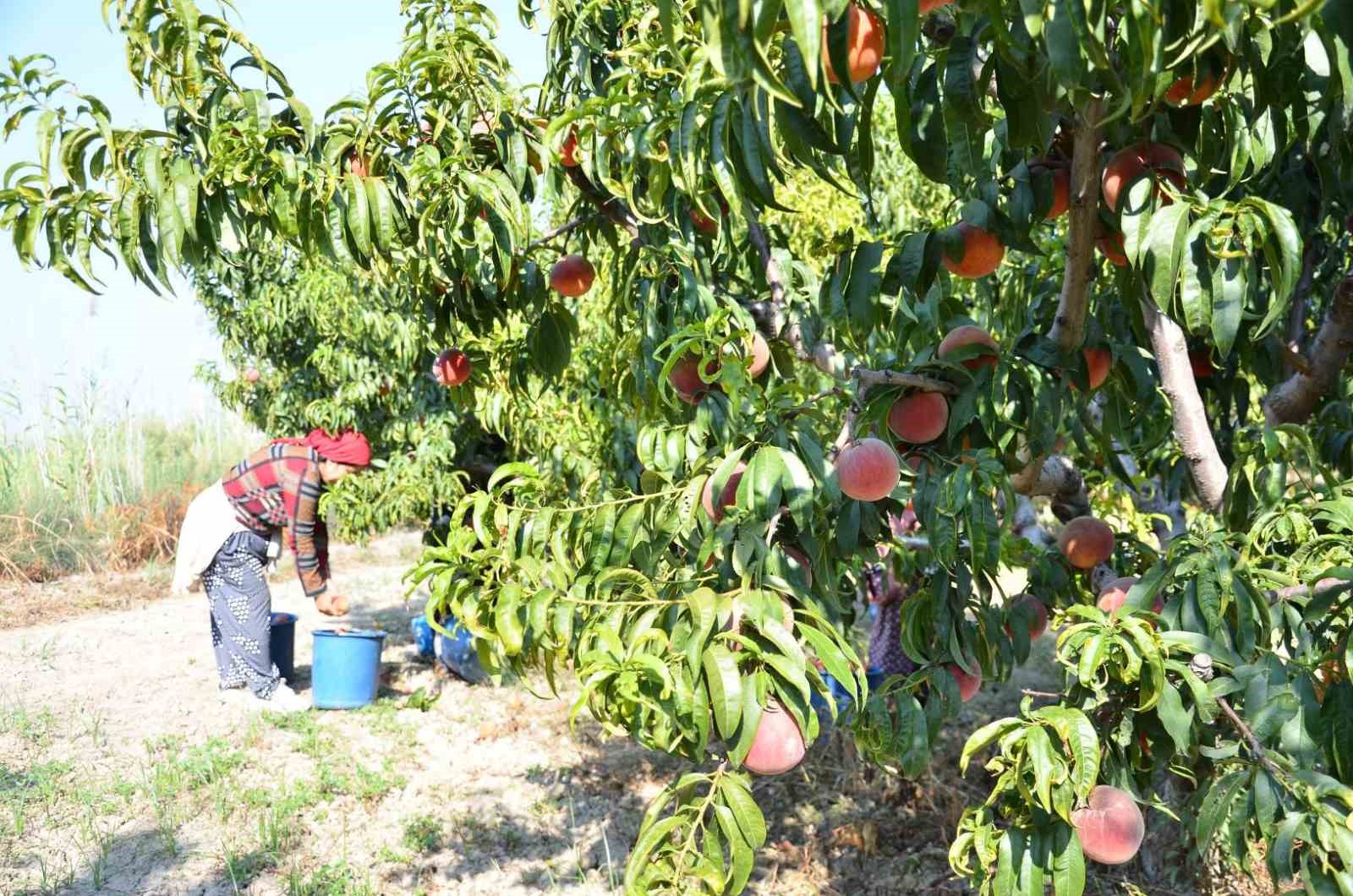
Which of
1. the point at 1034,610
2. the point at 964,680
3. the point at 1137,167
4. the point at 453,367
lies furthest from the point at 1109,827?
the point at 453,367

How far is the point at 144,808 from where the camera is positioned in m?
3.44

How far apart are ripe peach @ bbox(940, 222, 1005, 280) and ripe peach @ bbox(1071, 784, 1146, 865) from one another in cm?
76

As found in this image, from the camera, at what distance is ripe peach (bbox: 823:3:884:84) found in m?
0.90

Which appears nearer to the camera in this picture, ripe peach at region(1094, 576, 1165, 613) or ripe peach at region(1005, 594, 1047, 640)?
ripe peach at region(1094, 576, 1165, 613)

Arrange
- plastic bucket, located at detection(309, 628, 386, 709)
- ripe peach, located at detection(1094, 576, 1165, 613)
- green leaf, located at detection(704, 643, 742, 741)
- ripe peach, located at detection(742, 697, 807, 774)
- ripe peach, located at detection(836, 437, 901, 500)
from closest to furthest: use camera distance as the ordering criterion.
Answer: green leaf, located at detection(704, 643, 742, 741)
ripe peach, located at detection(742, 697, 807, 774)
ripe peach, located at detection(836, 437, 901, 500)
ripe peach, located at detection(1094, 576, 1165, 613)
plastic bucket, located at detection(309, 628, 386, 709)

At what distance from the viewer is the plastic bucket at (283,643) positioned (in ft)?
15.4

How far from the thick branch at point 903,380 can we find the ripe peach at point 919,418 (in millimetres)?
19

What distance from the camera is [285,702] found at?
4.48 meters

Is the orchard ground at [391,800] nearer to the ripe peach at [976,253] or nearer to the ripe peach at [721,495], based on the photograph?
the ripe peach at [721,495]

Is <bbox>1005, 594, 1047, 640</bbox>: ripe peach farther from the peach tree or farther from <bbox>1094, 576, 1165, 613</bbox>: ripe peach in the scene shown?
<bbox>1094, 576, 1165, 613</bbox>: ripe peach

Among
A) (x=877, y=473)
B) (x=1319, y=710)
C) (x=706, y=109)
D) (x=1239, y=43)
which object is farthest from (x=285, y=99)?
(x=1319, y=710)

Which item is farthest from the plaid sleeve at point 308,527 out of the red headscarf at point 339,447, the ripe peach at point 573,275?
the ripe peach at point 573,275

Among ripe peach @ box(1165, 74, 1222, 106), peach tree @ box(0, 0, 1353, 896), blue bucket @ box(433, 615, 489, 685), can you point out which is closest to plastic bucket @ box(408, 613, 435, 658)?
blue bucket @ box(433, 615, 489, 685)

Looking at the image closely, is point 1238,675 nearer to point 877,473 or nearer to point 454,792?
point 877,473
